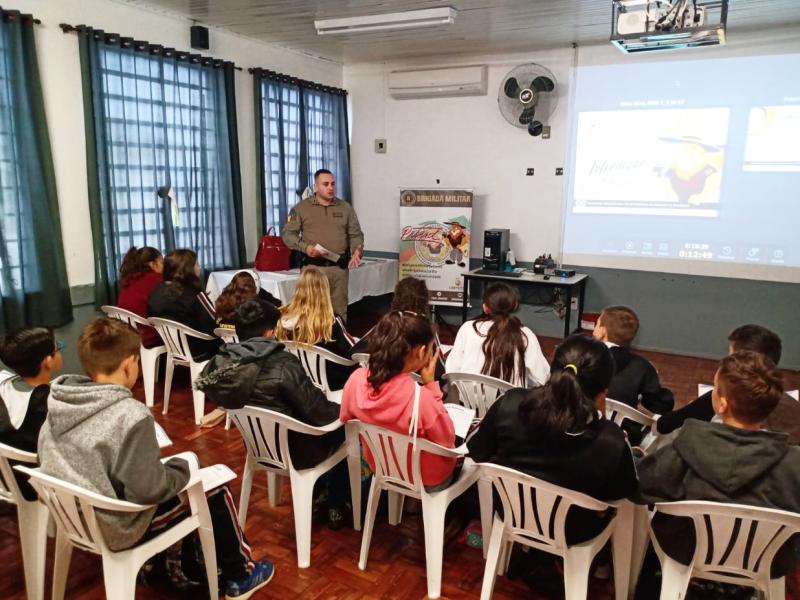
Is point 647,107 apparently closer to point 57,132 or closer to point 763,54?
point 763,54

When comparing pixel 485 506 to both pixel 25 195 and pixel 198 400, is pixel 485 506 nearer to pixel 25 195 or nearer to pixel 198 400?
pixel 198 400

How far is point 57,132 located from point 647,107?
175 inches

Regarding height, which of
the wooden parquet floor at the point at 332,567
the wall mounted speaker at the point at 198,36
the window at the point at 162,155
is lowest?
the wooden parquet floor at the point at 332,567

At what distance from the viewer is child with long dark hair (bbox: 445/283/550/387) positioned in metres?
2.43

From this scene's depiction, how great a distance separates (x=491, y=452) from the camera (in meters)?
1.77

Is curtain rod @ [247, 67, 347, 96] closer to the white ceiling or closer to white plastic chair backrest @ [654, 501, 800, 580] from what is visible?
the white ceiling

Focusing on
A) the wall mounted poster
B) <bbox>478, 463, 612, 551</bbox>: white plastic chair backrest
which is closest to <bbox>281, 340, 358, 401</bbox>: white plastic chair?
<bbox>478, 463, 612, 551</bbox>: white plastic chair backrest

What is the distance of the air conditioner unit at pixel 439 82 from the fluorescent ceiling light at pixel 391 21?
1.30 meters

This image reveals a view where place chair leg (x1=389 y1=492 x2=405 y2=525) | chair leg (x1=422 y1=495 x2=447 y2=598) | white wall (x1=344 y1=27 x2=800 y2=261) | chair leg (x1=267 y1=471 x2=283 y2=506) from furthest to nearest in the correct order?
1. white wall (x1=344 y1=27 x2=800 y2=261)
2. chair leg (x1=267 y1=471 x2=283 y2=506)
3. chair leg (x1=389 y1=492 x2=405 y2=525)
4. chair leg (x1=422 y1=495 x2=447 y2=598)

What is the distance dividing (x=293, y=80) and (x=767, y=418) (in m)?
4.80

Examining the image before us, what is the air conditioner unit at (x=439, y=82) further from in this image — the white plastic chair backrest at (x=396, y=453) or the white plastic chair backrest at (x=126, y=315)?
the white plastic chair backrest at (x=396, y=453)

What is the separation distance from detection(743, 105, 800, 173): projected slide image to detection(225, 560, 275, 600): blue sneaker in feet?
15.1

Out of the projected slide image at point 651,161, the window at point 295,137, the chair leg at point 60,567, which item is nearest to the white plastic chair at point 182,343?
the chair leg at point 60,567

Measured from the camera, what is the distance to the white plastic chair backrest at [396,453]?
188 centimetres
